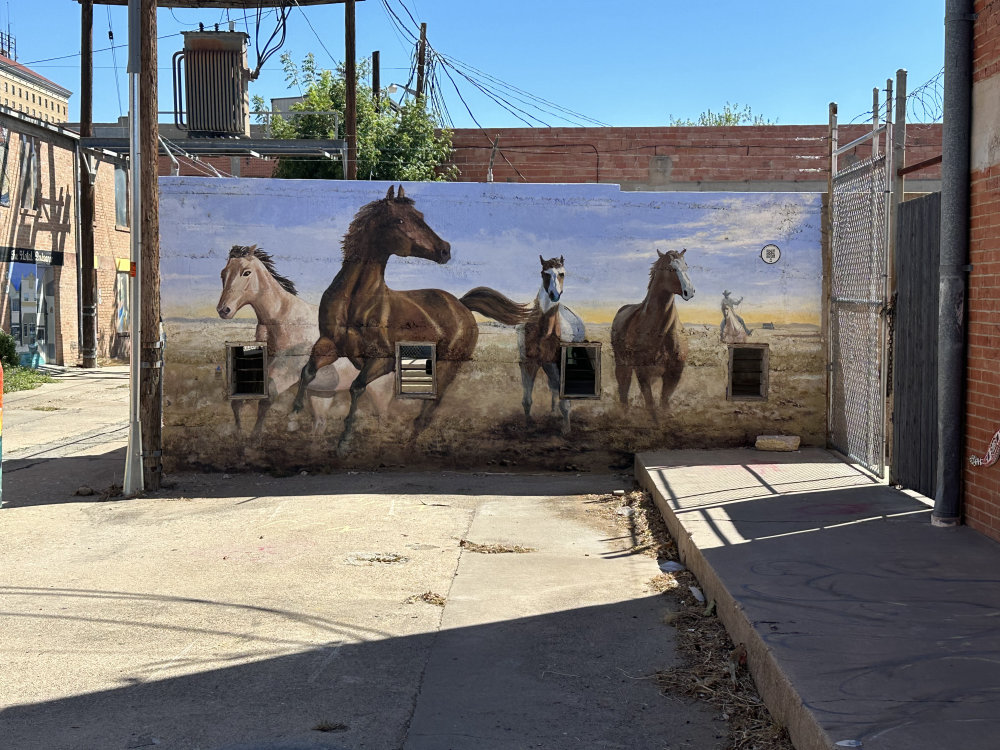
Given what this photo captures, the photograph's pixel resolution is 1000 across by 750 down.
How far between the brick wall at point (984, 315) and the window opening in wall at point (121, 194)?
28386 mm

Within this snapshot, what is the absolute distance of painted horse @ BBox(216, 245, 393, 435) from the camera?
1345 centimetres

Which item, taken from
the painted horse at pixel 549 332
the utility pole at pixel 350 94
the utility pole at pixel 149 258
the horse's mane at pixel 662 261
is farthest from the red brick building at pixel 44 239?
the horse's mane at pixel 662 261

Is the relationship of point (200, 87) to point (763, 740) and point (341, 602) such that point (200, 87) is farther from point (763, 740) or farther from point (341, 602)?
point (763, 740)

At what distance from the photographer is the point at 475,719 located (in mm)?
5293

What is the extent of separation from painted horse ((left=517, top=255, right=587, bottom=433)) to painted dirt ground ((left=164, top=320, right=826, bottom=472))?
0.39ft

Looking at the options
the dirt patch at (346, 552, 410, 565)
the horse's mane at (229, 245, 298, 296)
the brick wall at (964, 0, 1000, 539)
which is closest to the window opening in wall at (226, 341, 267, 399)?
the horse's mane at (229, 245, 298, 296)

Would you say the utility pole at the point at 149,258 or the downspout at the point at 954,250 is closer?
the downspout at the point at 954,250

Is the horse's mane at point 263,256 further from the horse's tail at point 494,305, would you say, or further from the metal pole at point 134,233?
the horse's tail at point 494,305

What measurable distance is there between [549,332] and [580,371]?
717 millimetres

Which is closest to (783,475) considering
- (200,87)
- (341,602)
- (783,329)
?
(783,329)

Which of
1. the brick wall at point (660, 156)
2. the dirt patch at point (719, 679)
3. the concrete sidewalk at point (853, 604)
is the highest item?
the brick wall at point (660, 156)

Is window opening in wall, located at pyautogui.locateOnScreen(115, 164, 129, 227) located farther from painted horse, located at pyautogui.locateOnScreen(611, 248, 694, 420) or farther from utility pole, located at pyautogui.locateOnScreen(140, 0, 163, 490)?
painted horse, located at pyautogui.locateOnScreen(611, 248, 694, 420)

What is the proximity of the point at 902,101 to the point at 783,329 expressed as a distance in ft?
13.3

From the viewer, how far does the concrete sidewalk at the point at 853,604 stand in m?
4.42
